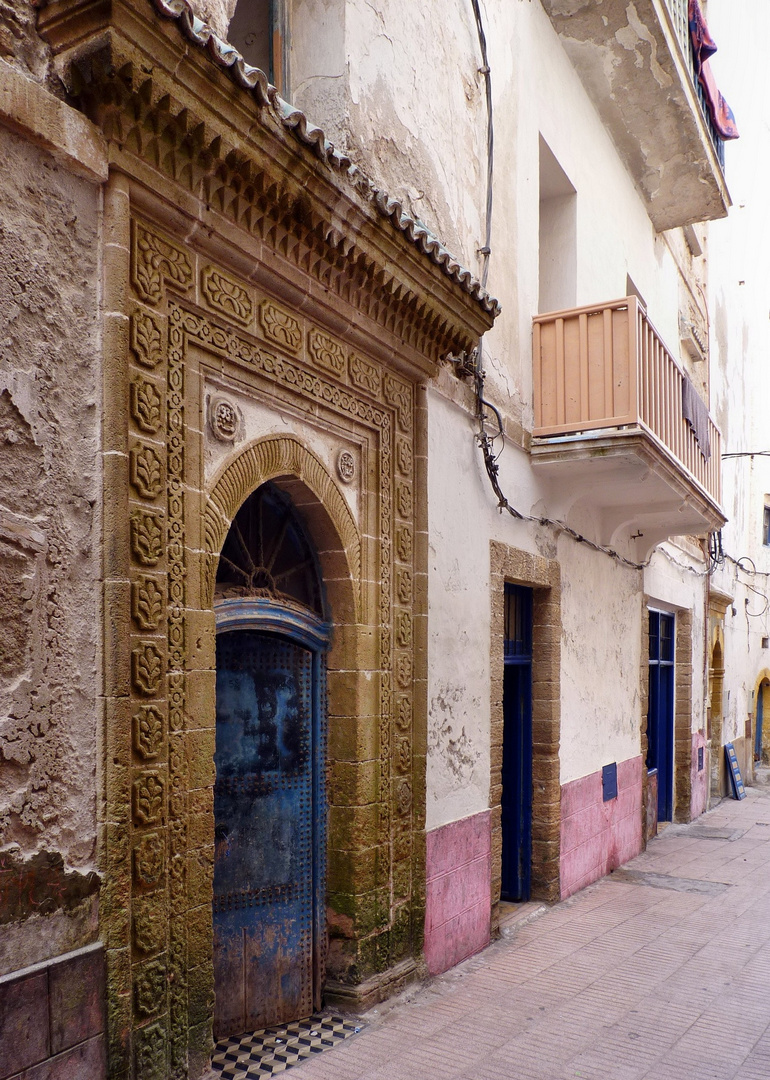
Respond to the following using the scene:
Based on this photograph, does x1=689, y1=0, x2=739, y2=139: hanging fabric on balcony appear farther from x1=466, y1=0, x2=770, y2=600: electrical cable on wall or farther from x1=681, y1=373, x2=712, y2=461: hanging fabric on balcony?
x1=466, y1=0, x2=770, y2=600: electrical cable on wall

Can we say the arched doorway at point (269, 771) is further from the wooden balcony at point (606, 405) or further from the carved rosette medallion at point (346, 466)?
the wooden balcony at point (606, 405)

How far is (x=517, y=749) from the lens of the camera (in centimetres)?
779

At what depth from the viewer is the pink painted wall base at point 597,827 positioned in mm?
8016

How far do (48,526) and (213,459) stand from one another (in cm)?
105

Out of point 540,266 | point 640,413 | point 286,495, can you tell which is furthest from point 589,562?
point 286,495

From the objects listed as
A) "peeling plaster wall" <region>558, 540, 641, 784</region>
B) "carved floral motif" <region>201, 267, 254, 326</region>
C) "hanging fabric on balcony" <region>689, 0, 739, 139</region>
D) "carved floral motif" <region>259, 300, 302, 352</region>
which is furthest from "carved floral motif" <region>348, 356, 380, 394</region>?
"hanging fabric on balcony" <region>689, 0, 739, 139</region>

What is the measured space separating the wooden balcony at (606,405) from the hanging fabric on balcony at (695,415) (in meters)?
0.21

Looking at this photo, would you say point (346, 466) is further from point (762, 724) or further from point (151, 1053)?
point (762, 724)

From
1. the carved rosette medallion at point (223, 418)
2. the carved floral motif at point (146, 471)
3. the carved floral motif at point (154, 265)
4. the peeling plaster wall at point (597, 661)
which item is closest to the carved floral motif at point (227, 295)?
the carved floral motif at point (154, 265)

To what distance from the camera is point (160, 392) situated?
3605mm

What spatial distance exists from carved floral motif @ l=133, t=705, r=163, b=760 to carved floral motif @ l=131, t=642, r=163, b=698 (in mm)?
66

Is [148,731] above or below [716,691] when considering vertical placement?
above

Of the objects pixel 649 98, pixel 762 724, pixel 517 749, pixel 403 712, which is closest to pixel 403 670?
pixel 403 712

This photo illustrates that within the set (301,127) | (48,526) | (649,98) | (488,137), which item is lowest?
(48,526)
